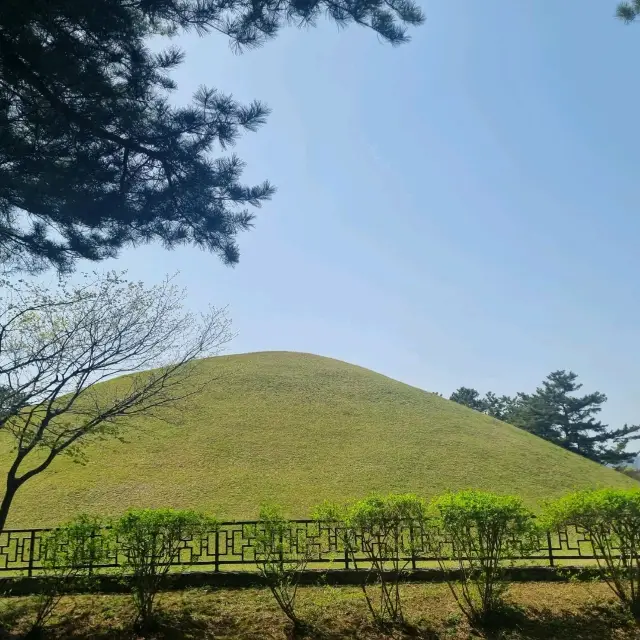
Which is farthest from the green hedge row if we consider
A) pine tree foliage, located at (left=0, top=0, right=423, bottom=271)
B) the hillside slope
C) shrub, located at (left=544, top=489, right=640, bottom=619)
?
the hillside slope

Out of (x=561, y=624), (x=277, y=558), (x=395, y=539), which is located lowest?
(x=561, y=624)

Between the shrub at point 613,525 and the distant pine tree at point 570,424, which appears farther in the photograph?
the distant pine tree at point 570,424

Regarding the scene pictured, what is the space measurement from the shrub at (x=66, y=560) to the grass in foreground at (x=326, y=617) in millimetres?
324

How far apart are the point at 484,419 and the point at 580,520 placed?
66.1 ft

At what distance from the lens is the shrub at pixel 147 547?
621cm

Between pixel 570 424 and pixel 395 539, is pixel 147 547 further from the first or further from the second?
pixel 570 424

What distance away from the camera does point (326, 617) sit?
6562 mm

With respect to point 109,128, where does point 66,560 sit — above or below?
below

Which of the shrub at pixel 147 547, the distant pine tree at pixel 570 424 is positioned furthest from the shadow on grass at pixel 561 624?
the distant pine tree at pixel 570 424

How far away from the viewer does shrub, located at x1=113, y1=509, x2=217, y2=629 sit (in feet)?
20.4

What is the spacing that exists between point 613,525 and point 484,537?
4.83ft

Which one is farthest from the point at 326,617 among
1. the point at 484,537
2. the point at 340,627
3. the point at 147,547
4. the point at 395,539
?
the point at 147,547

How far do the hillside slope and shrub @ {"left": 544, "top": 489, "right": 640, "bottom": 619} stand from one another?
9.31m

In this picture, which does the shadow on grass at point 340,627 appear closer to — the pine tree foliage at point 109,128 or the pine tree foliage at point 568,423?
the pine tree foliage at point 109,128
